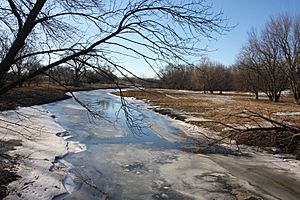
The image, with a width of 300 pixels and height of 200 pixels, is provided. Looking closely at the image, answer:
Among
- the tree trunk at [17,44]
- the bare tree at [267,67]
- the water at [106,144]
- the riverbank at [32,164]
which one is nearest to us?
the tree trunk at [17,44]

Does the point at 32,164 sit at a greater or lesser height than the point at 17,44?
lesser

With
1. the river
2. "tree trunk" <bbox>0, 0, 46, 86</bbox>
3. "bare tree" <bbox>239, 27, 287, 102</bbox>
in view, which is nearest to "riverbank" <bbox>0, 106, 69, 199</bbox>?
the river

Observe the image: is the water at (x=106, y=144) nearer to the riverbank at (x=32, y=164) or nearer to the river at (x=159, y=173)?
the river at (x=159, y=173)

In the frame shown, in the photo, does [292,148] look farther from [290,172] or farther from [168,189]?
[168,189]

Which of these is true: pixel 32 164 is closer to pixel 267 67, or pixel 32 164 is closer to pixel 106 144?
pixel 106 144

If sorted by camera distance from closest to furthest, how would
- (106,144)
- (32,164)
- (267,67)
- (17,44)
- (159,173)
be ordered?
(17,44) → (32,164) → (159,173) → (106,144) → (267,67)

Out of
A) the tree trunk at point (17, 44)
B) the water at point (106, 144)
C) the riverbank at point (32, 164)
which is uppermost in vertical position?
the tree trunk at point (17, 44)

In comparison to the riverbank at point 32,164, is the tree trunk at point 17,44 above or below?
above

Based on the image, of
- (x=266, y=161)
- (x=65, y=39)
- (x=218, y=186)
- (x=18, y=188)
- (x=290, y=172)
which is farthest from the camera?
(x=266, y=161)

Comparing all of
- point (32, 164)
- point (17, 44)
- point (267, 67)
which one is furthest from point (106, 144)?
point (267, 67)

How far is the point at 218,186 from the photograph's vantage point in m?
7.54

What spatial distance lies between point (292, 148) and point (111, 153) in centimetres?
649

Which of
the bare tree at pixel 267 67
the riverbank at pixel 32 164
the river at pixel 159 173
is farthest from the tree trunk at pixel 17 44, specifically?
the bare tree at pixel 267 67

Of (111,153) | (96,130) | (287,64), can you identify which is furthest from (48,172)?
(287,64)
